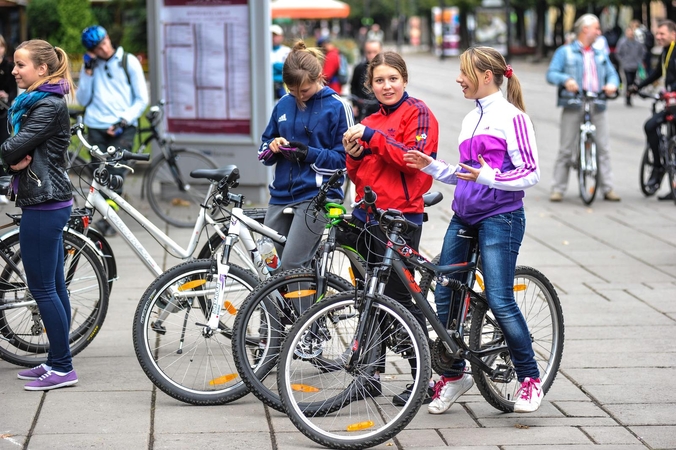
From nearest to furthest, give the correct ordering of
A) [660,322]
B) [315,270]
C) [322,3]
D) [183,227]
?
1. [315,270]
2. [660,322]
3. [183,227]
4. [322,3]

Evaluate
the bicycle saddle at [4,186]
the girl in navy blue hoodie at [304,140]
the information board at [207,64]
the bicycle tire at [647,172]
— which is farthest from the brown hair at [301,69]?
the bicycle tire at [647,172]

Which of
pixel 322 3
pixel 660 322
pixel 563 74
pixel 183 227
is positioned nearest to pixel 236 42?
pixel 183 227

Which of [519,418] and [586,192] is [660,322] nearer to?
[519,418]

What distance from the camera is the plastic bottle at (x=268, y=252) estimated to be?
5.16 m

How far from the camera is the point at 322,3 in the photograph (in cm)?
2575

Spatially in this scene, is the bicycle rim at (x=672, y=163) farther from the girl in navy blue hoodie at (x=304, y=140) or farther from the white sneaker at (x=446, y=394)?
the white sneaker at (x=446, y=394)

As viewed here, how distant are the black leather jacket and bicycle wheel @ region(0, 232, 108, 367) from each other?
1.52 feet

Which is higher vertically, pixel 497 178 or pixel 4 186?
pixel 497 178

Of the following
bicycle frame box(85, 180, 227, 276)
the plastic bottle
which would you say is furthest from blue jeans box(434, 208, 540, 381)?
bicycle frame box(85, 180, 227, 276)

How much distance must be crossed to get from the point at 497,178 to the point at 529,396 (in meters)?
1.01

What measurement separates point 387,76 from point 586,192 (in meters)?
6.69

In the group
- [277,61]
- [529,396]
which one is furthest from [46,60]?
[277,61]

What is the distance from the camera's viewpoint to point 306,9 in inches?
987

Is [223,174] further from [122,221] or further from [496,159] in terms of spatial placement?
[496,159]
